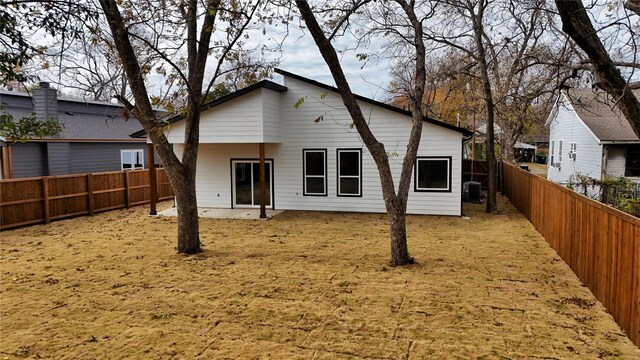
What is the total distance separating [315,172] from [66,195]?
8292 mm

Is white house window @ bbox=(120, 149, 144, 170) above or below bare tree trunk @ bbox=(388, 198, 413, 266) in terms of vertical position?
above

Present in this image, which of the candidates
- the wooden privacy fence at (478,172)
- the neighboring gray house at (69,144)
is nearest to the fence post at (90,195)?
the neighboring gray house at (69,144)

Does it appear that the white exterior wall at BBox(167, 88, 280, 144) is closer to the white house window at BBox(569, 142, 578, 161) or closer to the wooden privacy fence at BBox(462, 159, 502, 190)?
the wooden privacy fence at BBox(462, 159, 502, 190)

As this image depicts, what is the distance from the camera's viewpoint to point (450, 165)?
45.3 ft

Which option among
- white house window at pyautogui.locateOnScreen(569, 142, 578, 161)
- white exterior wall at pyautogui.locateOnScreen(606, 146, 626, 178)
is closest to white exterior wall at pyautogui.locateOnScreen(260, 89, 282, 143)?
white exterior wall at pyautogui.locateOnScreen(606, 146, 626, 178)

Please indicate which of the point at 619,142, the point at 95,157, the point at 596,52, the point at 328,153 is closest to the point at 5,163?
the point at 95,157

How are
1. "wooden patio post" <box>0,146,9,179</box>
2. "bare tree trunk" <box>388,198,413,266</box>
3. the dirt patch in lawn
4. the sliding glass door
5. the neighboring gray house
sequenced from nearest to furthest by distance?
the dirt patch in lawn
"bare tree trunk" <box>388,198,413,266</box>
the sliding glass door
"wooden patio post" <box>0,146,9,179</box>
the neighboring gray house

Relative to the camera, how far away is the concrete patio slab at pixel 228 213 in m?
14.1

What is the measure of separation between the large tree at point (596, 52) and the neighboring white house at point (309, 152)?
24.5 ft

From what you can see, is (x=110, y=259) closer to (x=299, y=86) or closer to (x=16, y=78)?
(x=16, y=78)

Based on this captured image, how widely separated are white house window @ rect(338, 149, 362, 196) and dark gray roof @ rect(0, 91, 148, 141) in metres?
10.3

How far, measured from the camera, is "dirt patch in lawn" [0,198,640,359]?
454 cm

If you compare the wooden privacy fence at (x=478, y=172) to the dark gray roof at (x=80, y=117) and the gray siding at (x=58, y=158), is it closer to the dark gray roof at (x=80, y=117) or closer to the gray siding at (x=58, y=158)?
the dark gray roof at (x=80, y=117)

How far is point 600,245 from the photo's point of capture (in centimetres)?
581
